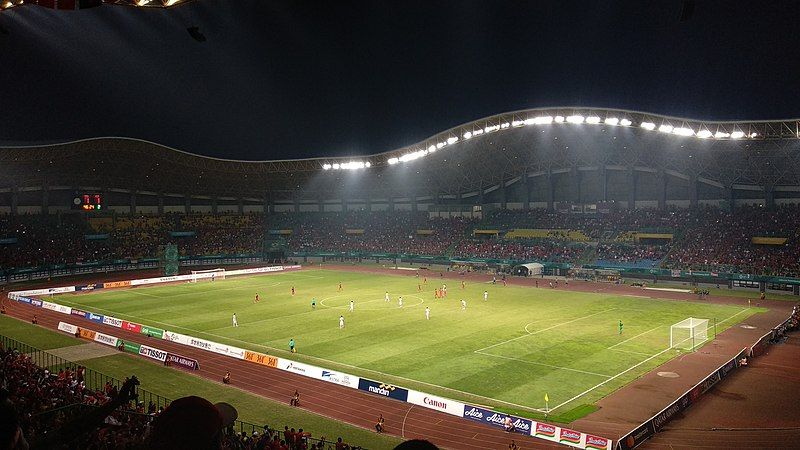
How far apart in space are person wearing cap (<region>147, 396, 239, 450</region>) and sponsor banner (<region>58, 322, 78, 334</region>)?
4091 centimetres

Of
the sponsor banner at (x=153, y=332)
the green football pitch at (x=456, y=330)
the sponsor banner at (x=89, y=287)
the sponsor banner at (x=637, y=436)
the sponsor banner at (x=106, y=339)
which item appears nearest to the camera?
the sponsor banner at (x=637, y=436)

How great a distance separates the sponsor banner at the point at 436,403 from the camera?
2306cm

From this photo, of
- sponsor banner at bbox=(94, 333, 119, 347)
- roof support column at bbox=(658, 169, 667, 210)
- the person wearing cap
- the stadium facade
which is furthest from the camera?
roof support column at bbox=(658, 169, 667, 210)

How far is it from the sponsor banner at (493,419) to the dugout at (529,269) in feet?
159

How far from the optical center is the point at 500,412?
2234 centimetres

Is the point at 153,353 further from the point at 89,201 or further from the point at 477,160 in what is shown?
the point at 477,160

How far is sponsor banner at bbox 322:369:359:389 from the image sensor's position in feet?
87.7

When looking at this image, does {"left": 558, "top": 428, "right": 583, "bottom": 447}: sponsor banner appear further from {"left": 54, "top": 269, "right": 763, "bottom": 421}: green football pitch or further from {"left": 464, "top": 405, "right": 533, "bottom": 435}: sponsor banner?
{"left": 54, "top": 269, "right": 763, "bottom": 421}: green football pitch

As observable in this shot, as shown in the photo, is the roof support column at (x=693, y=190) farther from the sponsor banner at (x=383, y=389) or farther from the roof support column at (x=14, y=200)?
the roof support column at (x=14, y=200)

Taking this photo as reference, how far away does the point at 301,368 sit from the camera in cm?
2883

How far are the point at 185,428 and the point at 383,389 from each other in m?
23.5

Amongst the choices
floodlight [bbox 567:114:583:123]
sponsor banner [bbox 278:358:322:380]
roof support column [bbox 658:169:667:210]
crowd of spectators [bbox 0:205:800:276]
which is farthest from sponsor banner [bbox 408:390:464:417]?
roof support column [bbox 658:169:667:210]

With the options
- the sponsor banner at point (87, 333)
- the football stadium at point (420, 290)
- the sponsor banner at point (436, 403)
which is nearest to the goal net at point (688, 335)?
the football stadium at point (420, 290)

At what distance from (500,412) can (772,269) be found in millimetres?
46550
